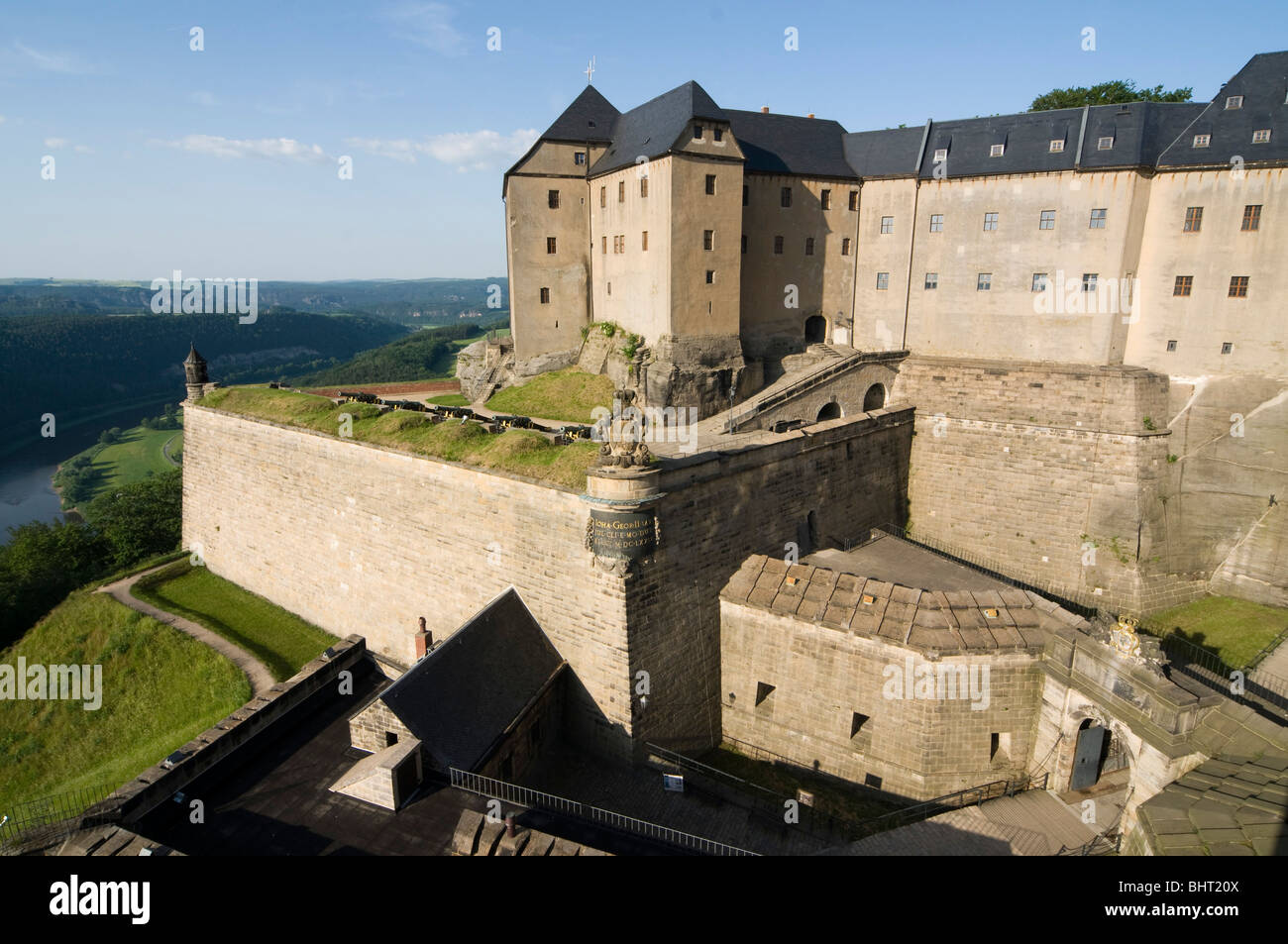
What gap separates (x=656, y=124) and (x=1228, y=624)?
105 feet

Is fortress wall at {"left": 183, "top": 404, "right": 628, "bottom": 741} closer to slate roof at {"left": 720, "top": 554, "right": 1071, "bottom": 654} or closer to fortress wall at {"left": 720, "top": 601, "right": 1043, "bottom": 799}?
fortress wall at {"left": 720, "top": 601, "right": 1043, "bottom": 799}

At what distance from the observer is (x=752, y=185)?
35.2m

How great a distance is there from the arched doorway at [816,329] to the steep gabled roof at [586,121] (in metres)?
15.0

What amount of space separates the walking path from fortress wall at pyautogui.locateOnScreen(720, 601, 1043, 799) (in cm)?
1560

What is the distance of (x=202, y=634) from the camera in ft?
90.9

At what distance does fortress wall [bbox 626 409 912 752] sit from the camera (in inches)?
771

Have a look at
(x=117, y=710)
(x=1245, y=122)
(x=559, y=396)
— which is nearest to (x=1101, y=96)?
(x=1245, y=122)

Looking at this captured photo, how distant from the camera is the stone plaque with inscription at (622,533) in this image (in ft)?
59.6

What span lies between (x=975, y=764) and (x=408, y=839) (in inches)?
575

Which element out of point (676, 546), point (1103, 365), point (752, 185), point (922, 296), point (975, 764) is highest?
point (752, 185)

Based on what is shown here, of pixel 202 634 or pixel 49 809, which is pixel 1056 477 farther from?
pixel 49 809

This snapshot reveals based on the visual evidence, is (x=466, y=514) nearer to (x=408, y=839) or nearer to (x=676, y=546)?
(x=676, y=546)

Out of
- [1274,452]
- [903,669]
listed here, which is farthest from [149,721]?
[1274,452]

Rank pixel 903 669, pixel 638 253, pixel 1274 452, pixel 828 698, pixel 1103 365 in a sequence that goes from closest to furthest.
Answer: pixel 903 669, pixel 828 698, pixel 1274 452, pixel 1103 365, pixel 638 253
